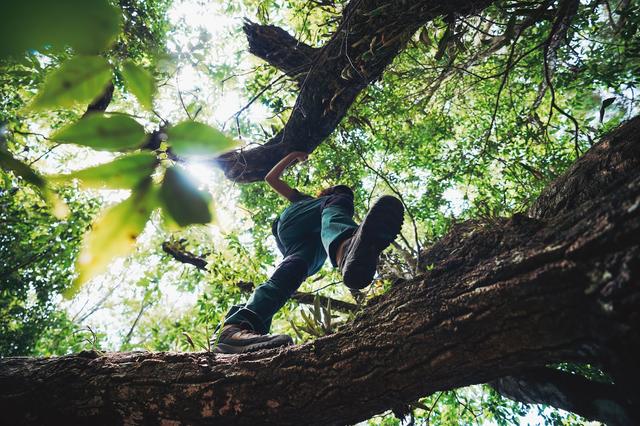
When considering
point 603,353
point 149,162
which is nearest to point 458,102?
point 603,353

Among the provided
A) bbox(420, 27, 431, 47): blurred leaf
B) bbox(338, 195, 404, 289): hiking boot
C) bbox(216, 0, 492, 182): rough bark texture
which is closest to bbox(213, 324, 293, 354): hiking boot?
bbox(338, 195, 404, 289): hiking boot

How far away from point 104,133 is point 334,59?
121 inches

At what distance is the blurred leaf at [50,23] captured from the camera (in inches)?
12.9

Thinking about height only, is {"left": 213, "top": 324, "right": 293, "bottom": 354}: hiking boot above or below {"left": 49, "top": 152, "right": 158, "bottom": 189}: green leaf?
above

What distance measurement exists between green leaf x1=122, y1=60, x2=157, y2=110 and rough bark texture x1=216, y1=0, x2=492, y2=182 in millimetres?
2193

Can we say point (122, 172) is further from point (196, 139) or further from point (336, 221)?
point (336, 221)

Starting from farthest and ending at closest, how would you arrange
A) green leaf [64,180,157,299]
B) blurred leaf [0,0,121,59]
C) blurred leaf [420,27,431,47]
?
blurred leaf [420,27,431,47] < green leaf [64,180,157,299] < blurred leaf [0,0,121,59]

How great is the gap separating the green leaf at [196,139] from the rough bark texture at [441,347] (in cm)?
101

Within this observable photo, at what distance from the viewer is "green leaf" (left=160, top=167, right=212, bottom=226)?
50cm

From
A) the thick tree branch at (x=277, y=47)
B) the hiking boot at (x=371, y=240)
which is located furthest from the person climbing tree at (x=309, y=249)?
the thick tree branch at (x=277, y=47)

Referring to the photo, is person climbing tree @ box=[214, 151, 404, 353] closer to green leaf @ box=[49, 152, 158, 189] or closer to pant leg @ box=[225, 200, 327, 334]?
pant leg @ box=[225, 200, 327, 334]

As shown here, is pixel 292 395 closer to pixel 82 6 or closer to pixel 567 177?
pixel 82 6

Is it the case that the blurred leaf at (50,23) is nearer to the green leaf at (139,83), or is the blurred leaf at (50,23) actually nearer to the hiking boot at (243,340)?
the green leaf at (139,83)

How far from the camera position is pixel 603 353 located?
0.94 metres
